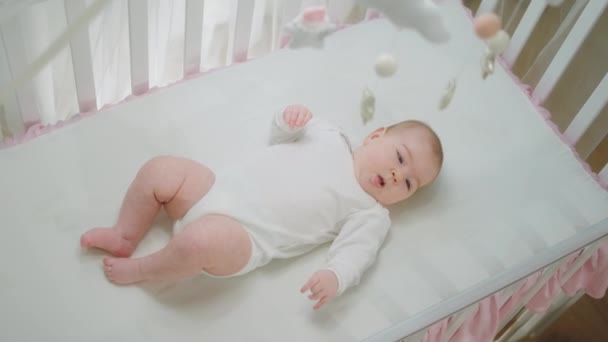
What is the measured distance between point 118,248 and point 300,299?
32cm

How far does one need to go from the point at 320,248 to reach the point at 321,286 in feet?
0.45

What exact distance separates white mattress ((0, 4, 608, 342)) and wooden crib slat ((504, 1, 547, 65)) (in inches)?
1.8

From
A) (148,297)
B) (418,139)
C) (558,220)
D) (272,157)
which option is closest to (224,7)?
(272,157)

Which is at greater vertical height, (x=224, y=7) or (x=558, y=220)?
(x=224, y=7)

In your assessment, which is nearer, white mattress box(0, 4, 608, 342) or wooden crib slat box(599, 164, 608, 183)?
white mattress box(0, 4, 608, 342)

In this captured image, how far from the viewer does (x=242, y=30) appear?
1.41 metres

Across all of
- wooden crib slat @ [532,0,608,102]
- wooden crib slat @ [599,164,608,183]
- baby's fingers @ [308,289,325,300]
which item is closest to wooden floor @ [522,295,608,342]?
wooden crib slat @ [599,164,608,183]

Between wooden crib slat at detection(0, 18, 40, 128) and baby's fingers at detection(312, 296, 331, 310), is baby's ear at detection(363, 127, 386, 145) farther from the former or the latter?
wooden crib slat at detection(0, 18, 40, 128)

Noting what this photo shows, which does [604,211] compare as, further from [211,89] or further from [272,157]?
[211,89]

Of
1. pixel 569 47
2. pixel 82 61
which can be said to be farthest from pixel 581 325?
pixel 82 61

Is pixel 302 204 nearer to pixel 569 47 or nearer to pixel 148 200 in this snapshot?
pixel 148 200

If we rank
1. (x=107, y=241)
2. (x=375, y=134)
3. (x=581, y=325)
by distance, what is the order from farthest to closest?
1. (x=581, y=325)
2. (x=375, y=134)
3. (x=107, y=241)

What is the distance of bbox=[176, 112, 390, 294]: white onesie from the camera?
1.20 metres

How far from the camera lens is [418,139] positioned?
1.27 m
